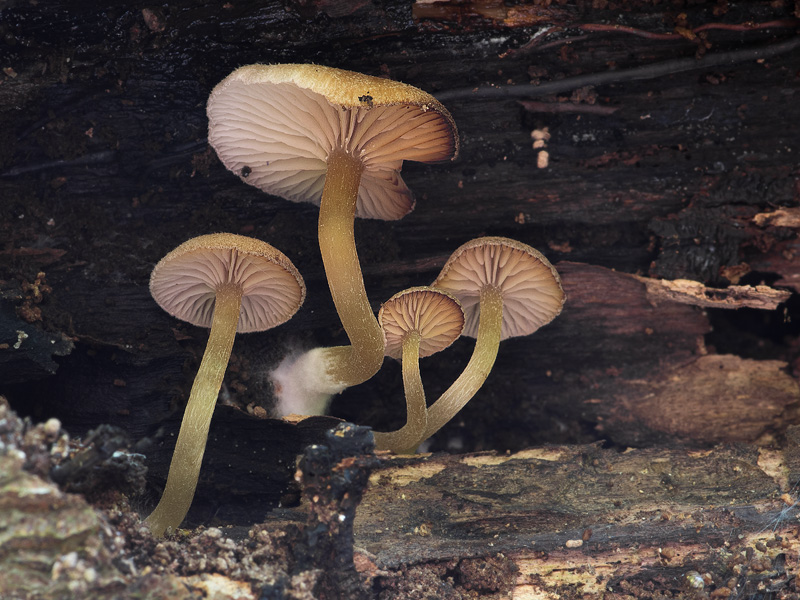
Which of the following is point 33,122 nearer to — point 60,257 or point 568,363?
point 60,257

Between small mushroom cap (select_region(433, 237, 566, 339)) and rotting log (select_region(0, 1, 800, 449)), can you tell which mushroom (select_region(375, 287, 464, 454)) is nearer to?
small mushroom cap (select_region(433, 237, 566, 339))

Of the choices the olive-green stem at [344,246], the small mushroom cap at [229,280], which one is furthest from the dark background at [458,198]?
the olive-green stem at [344,246]

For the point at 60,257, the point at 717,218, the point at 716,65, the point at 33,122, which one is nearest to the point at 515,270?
the point at 717,218

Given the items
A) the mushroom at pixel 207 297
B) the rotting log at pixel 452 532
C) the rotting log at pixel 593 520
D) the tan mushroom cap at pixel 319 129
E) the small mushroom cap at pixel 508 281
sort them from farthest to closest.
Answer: the small mushroom cap at pixel 508 281, the mushroom at pixel 207 297, the rotting log at pixel 593 520, the tan mushroom cap at pixel 319 129, the rotting log at pixel 452 532

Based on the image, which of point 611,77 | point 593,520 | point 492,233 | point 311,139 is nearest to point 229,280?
point 311,139

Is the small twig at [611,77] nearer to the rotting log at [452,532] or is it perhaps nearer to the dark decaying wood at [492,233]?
the dark decaying wood at [492,233]

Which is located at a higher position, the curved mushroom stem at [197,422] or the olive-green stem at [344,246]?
the olive-green stem at [344,246]

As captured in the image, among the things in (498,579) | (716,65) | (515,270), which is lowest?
(498,579)
